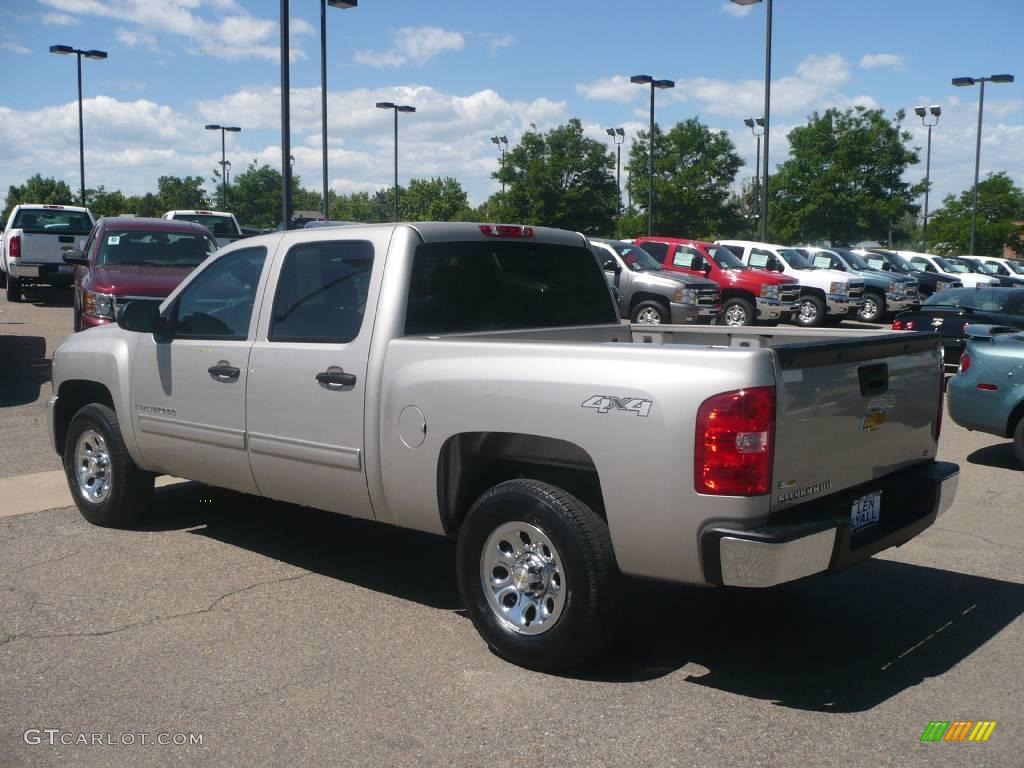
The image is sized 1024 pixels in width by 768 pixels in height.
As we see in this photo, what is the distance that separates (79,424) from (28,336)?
12.7 metres

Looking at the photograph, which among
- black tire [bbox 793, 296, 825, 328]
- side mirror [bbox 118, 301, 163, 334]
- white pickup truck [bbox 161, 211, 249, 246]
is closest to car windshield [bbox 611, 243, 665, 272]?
black tire [bbox 793, 296, 825, 328]

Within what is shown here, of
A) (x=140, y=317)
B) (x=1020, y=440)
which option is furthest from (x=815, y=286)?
(x=140, y=317)

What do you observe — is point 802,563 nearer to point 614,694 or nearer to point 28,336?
point 614,694

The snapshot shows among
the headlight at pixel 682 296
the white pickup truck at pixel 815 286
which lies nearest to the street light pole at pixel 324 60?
the headlight at pixel 682 296

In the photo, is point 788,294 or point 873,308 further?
point 873,308

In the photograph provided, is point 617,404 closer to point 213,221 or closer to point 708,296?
point 708,296

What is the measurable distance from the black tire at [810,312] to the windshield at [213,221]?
14063mm

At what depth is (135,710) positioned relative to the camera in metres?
4.03

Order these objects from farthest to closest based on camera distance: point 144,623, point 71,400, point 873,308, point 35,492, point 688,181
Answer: point 688,181 → point 873,308 → point 35,492 → point 71,400 → point 144,623

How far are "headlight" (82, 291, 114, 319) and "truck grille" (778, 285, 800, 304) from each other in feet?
50.7

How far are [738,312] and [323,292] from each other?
19.0m

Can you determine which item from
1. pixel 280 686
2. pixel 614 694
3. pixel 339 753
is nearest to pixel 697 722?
pixel 614 694

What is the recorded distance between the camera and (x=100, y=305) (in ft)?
42.2

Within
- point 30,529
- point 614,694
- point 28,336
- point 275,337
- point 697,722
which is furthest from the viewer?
point 28,336
